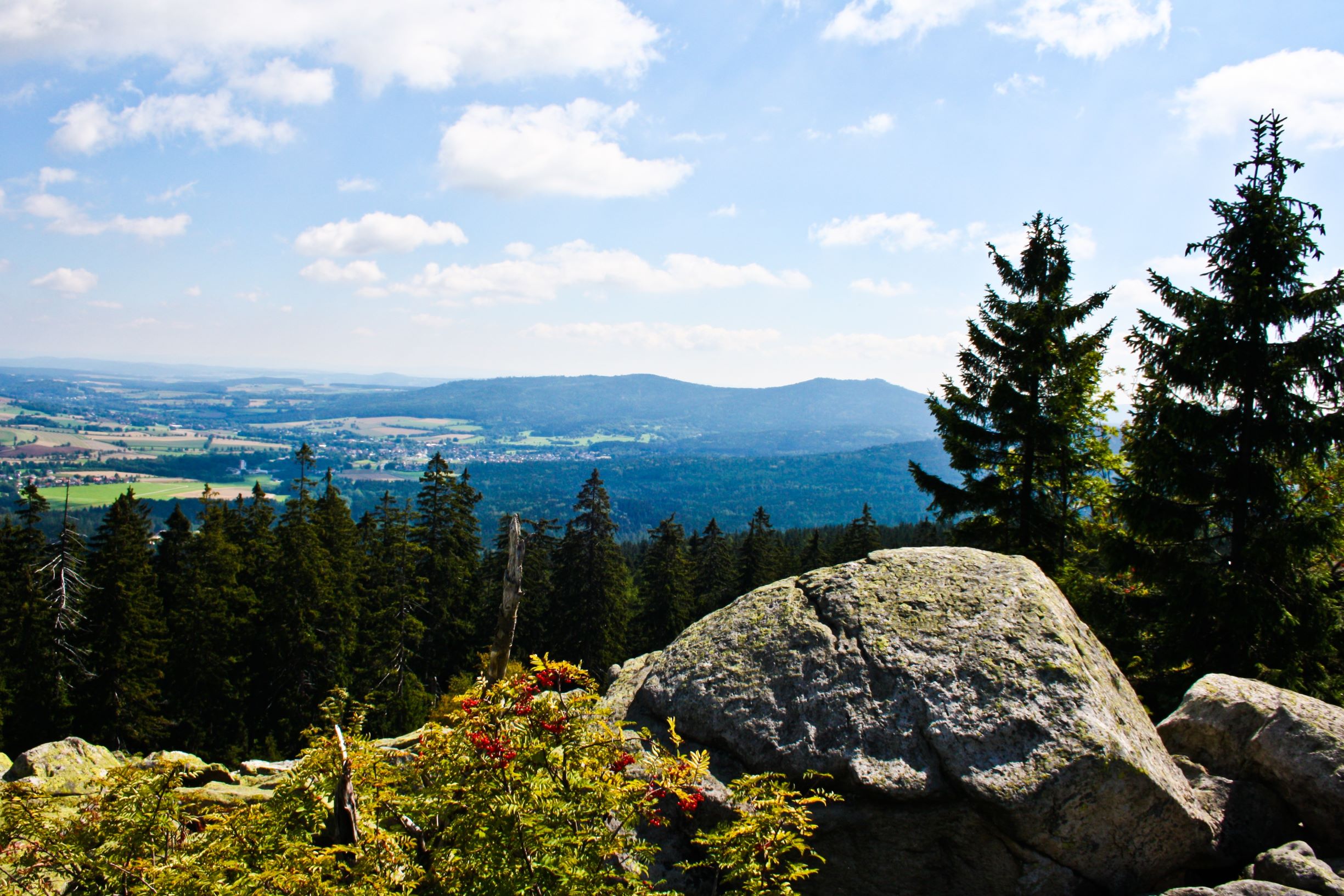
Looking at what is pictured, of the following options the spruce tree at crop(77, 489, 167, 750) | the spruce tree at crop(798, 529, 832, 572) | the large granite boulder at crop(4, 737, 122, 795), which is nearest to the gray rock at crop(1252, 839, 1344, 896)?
the large granite boulder at crop(4, 737, 122, 795)

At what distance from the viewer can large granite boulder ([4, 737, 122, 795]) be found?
11.8 metres

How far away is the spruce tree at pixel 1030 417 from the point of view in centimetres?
1762

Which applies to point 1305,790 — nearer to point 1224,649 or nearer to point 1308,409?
point 1224,649

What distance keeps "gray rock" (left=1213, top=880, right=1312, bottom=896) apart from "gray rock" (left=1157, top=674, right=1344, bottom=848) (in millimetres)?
1443

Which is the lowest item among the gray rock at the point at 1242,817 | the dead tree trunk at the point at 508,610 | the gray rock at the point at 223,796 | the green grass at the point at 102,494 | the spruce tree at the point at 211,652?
the green grass at the point at 102,494

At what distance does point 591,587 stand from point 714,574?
1703 cm

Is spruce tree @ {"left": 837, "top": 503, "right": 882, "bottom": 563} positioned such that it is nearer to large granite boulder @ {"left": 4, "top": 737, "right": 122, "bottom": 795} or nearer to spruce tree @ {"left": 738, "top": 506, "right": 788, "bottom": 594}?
spruce tree @ {"left": 738, "top": 506, "right": 788, "bottom": 594}

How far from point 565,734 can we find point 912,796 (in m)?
3.25

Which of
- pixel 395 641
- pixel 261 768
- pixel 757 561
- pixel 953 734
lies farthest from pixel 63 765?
pixel 757 561

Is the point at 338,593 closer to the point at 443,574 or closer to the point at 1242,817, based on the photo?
the point at 443,574

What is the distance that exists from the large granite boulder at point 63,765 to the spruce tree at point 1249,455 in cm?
1954

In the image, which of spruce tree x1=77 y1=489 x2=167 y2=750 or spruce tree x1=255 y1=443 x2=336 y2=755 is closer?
spruce tree x1=77 y1=489 x2=167 y2=750

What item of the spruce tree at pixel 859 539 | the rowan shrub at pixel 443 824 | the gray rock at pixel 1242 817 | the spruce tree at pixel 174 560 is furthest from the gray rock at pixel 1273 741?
the spruce tree at pixel 859 539

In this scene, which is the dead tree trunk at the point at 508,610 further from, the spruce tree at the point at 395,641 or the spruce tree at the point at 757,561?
the spruce tree at the point at 757,561
